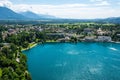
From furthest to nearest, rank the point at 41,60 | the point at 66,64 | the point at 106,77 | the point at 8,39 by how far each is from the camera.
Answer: the point at 8,39, the point at 41,60, the point at 66,64, the point at 106,77

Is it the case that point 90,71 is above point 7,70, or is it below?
below

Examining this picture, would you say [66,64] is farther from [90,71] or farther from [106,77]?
[106,77]

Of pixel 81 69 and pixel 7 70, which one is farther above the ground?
pixel 7 70

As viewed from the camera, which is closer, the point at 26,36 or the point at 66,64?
the point at 66,64

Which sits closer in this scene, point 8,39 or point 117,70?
point 117,70

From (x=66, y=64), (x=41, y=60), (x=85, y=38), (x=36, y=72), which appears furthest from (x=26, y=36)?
(x=36, y=72)

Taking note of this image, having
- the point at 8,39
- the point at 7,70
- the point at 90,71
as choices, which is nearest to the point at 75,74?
the point at 90,71

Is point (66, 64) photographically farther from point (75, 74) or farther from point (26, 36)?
point (26, 36)

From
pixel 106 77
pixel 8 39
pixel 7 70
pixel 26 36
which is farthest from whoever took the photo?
pixel 26 36

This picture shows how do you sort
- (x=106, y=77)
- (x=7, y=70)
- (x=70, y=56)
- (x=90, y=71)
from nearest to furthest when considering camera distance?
(x=7, y=70) → (x=106, y=77) → (x=90, y=71) → (x=70, y=56)

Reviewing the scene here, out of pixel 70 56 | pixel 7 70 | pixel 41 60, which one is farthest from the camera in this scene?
pixel 70 56
